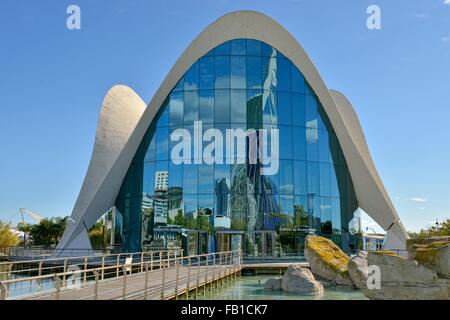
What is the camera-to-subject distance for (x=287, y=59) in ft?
90.2

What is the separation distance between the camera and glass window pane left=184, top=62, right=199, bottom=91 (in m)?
27.1

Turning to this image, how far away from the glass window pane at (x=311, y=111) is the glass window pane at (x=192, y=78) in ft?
20.7

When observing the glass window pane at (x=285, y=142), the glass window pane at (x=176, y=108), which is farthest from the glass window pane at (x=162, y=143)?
the glass window pane at (x=285, y=142)

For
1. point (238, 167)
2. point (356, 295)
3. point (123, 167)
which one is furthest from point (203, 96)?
point (356, 295)

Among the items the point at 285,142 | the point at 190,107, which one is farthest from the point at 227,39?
the point at 285,142

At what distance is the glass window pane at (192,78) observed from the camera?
27.1 metres

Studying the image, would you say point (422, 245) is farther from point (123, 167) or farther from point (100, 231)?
point (100, 231)

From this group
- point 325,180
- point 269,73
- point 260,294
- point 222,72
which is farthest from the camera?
point 325,180

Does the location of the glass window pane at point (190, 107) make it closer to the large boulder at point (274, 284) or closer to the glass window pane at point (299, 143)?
the glass window pane at point (299, 143)

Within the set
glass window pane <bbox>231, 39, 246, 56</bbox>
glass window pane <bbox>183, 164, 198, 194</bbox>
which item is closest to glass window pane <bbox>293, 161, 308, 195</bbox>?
glass window pane <bbox>183, 164, 198, 194</bbox>

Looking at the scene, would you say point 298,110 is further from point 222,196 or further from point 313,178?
point 222,196

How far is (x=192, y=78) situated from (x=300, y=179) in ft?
27.0

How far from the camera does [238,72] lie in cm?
2678
